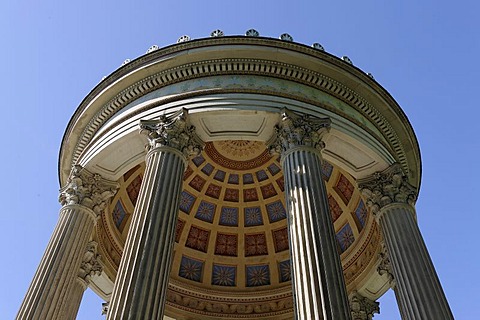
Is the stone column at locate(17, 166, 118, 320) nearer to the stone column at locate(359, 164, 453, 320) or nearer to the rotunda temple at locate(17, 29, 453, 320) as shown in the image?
the rotunda temple at locate(17, 29, 453, 320)

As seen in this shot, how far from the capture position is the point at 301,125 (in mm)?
16766

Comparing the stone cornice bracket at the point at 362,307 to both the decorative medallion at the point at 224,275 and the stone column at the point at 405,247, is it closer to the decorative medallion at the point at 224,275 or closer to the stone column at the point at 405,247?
the stone column at the point at 405,247

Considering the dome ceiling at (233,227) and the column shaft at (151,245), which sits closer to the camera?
the column shaft at (151,245)

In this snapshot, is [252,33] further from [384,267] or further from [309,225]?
[384,267]

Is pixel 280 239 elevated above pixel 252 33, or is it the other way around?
pixel 252 33

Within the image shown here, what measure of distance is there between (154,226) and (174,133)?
4.07m

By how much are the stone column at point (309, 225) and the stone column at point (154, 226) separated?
337 cm

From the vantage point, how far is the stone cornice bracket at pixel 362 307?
22281mm

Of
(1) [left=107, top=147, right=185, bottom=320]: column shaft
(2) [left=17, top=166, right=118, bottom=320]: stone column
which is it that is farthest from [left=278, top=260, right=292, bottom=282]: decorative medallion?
(1) [left=107, top=147, right=185, bottom=320]: column shaft

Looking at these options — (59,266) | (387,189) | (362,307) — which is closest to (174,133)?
(59,266)

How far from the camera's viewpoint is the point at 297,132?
16.5 meters

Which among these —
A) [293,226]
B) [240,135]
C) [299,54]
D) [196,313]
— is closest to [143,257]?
[293,226]

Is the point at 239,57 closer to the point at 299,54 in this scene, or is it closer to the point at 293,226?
the point at 299,54

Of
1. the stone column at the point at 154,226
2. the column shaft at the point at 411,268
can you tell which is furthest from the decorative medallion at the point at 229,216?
the column shaft at the point at 411,268
